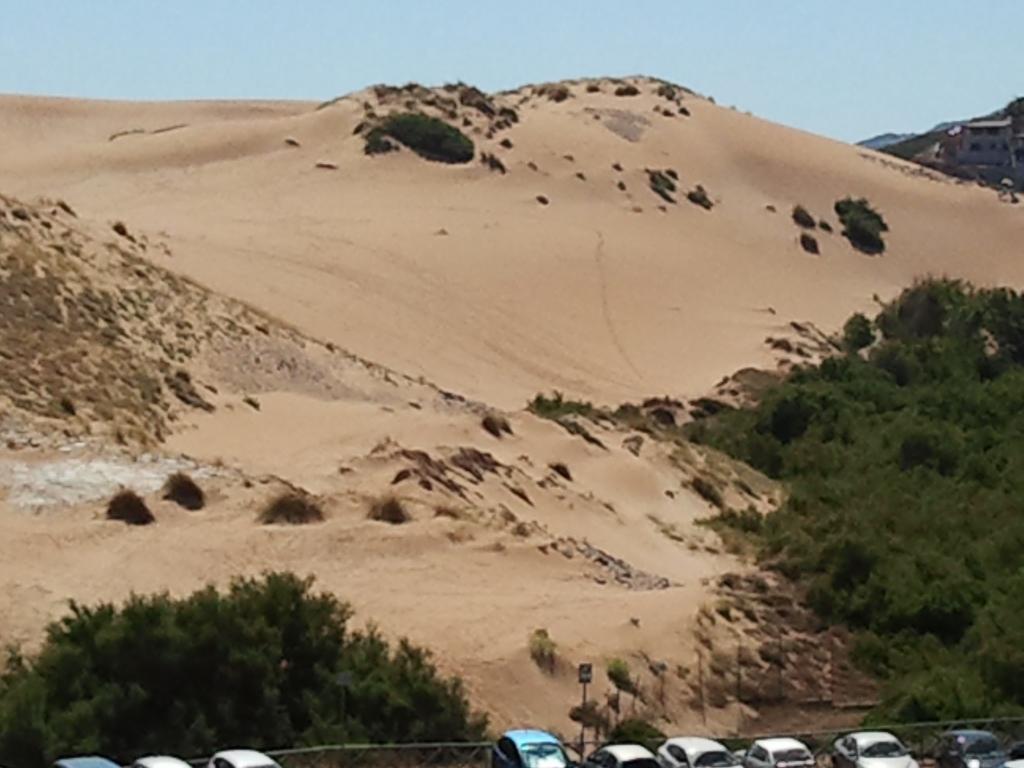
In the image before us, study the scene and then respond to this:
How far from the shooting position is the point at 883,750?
70.5 feet

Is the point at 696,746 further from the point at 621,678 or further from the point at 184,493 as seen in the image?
the point at 184,493

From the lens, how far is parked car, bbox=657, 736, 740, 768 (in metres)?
20.4

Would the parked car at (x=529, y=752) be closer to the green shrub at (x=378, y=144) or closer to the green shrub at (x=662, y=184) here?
the green shrub at (x=378, y=144)

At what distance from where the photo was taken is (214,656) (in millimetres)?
22156

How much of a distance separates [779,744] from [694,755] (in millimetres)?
1097

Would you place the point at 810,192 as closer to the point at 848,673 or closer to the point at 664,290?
the point at 664,290

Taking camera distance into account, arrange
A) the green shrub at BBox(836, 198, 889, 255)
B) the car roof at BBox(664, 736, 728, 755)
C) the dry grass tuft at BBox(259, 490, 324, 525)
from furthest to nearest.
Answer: the green shrub at BBox(836, 198, 889, 255) → the dry grass tuft at BBox(259, 490, 324, 525) → the car roof at BBox(664, 736, 728, 755)

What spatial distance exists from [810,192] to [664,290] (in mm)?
20248

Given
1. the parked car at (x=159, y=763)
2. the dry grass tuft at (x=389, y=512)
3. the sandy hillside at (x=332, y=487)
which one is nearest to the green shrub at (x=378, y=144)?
the sandy hillside at (x=332, y=487)

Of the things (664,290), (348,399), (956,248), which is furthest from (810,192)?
(348,399)

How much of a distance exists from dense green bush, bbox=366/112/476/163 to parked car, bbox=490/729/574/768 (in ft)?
184

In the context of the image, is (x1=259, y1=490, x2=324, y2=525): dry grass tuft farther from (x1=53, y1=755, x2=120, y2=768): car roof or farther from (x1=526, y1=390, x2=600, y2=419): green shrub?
(x1=526, y1=390, x2=600, y2=419): green shrub

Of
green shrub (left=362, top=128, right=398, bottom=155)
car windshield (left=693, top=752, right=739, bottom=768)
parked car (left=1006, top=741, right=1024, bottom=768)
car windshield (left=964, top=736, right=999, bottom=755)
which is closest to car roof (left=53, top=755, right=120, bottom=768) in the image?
car windshield (left=693, top=752, right=739, bottom=768)

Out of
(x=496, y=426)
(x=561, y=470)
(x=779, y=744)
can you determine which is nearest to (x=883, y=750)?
(x=779, y=744)
